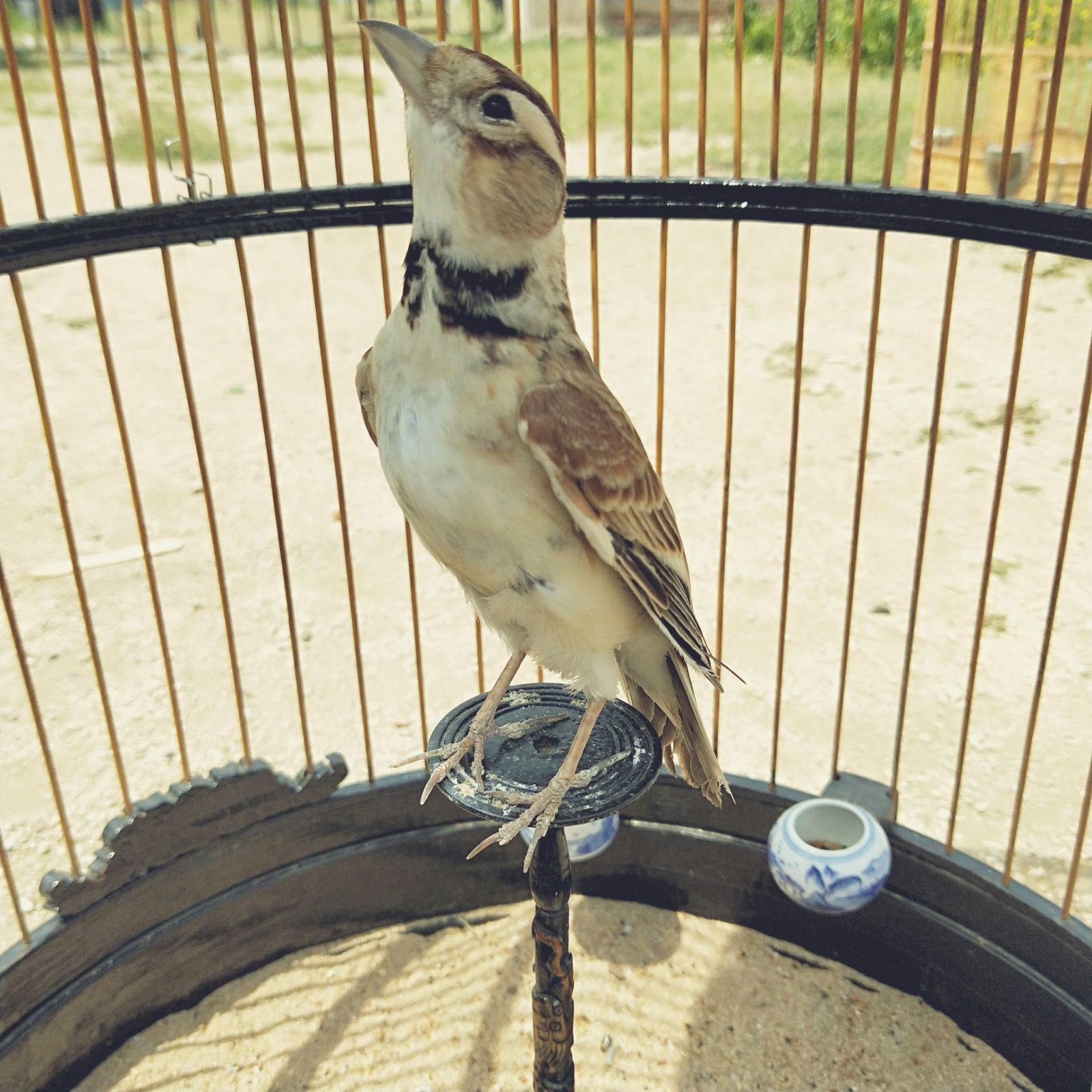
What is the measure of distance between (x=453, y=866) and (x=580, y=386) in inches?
78.6

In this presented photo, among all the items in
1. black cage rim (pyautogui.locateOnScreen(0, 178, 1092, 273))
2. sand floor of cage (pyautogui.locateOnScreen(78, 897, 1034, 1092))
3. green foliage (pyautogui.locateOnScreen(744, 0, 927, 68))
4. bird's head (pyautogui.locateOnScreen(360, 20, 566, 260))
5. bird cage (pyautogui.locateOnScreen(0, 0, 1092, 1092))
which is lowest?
sand floor of cage (pyautogui.locateOnScreen(78, 897, 1034, 1092))

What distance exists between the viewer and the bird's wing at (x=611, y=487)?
7.16ft

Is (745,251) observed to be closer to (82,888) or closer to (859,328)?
(859,328)

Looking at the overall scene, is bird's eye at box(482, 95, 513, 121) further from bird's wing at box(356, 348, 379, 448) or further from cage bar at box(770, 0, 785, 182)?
cage bar at box(770, 0, 785, 182)

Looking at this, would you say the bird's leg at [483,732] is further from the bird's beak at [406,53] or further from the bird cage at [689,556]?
the bird's beak at [406,53]

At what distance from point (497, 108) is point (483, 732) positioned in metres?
1.37

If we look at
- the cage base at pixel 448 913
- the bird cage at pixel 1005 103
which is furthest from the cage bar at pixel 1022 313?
the bird cage at pixel 1005 103

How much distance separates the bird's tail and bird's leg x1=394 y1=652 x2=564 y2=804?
10.4 inches

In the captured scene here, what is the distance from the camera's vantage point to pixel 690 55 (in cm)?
1930

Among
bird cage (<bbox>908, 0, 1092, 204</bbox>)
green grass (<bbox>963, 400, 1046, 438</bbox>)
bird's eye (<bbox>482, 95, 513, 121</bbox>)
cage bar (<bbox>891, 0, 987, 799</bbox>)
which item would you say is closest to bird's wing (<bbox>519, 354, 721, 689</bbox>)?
bird's eye (<bbox>482, 95, 513, 121</bbox>)

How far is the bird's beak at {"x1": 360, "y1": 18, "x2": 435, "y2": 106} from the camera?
6.71 ft

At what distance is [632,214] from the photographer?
3033mm

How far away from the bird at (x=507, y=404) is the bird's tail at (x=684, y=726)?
250 mm

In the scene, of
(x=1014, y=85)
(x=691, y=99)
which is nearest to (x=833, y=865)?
(x=1014, y=85)
